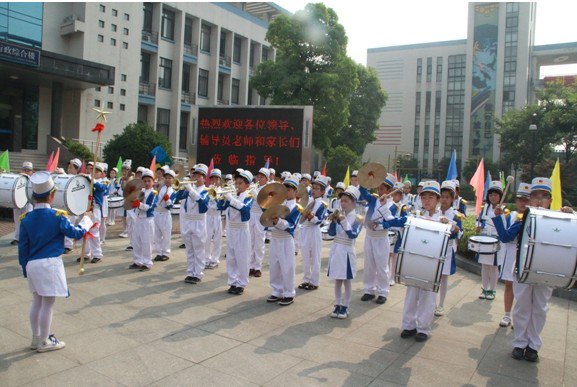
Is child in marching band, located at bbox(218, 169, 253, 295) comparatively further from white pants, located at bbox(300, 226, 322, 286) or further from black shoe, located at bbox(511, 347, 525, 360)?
black shoe, located at bbox(511, 347, 525, 360)

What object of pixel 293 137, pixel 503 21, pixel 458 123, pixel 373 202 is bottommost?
pixel 373 202

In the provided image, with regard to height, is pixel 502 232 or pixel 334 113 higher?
pixel 334 113

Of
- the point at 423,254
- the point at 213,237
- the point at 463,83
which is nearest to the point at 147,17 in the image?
the point at 213,237

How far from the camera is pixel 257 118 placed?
14.4 m

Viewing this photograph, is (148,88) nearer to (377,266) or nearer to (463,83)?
(377,266)

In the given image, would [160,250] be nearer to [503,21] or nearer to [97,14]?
[97,14]

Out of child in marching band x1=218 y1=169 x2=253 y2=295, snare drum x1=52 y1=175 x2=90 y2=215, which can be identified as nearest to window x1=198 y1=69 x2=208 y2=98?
snare drum x1=52 y1=175 x2=90 y2=215

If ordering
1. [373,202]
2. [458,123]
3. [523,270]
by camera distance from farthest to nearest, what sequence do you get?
[458,123], [373,202], [523,270]

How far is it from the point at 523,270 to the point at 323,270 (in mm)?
6176

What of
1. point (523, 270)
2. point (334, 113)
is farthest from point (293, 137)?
point (334, 113)

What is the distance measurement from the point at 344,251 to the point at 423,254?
1684 millimetres

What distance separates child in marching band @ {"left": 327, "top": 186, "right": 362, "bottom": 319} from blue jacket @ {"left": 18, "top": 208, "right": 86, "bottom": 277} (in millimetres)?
3599

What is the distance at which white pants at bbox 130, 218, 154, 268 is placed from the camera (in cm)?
1023

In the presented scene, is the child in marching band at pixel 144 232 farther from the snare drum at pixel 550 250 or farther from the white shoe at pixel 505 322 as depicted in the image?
the snare drum at pixel 550 250
